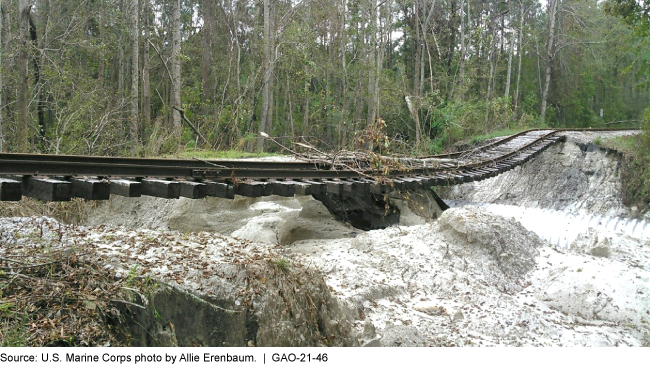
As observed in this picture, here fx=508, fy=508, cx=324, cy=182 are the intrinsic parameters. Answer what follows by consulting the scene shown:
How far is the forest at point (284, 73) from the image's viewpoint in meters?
14.5

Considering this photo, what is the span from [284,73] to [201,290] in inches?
1046

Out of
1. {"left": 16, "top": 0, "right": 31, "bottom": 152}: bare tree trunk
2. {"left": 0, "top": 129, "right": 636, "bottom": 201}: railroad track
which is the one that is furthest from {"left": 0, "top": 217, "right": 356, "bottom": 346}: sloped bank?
{"left": 16, "top": 0, "right": 31, "bottom": 152}: bare tree trunk

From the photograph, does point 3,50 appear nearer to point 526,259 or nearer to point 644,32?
point 526,259

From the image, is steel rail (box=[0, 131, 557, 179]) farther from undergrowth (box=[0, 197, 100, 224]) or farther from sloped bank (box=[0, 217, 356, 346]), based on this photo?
undergrowth (box=[0, 197, 100, 224])

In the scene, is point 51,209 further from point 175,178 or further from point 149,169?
point 175,178

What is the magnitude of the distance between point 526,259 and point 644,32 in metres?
12.4

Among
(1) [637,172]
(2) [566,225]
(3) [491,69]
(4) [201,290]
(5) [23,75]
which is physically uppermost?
(3) [491,69]

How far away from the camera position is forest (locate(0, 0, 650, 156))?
571 inches

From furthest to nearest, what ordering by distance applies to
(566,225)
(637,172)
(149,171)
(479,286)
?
(637,172)
(566,225)
(479,286)
(149,171)

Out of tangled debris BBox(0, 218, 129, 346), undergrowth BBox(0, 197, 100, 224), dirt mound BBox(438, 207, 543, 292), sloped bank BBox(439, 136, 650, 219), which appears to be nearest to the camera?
tangled debris BBox(0, 218, 129, 346)

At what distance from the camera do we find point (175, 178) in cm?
576

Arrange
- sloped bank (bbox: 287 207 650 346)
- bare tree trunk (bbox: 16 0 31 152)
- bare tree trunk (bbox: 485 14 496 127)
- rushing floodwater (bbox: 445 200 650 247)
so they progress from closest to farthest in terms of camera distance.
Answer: sloped bank (bbox: 287 207 650 346), rushing floodwater (bbox: 445 200 650 247), bare tree trunk (bbox: 16 0 31 152), bare tree trunk (bbox: 485 14 496 127)

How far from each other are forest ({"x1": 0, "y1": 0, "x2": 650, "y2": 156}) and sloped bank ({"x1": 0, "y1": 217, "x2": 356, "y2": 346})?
12.2 ft

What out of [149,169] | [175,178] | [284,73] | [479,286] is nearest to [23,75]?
[149,169]
